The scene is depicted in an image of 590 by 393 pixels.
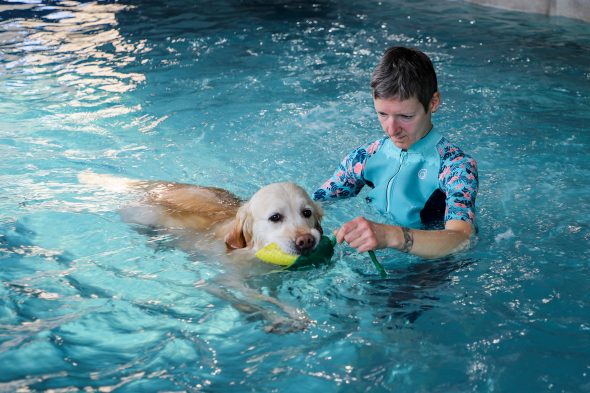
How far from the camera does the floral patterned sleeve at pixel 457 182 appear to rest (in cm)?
407

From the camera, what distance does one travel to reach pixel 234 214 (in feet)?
16.9

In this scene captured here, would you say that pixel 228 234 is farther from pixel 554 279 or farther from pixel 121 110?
pixel 121 110

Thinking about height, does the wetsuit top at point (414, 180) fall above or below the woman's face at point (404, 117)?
below

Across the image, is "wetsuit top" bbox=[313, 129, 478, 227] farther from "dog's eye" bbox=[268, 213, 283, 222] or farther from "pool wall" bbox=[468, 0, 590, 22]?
"pool wall" bbox=[468, 0, 590, 22]

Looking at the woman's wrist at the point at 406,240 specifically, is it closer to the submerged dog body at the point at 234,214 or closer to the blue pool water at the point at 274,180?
the blue pool water at the point at 274,180

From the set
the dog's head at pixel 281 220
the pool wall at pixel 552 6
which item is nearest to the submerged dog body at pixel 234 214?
the dog's head at pixel 281 220

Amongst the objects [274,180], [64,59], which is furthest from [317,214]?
[64,59]

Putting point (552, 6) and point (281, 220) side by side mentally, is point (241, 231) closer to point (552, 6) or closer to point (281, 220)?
point (281, 220)

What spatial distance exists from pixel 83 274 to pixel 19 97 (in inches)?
201

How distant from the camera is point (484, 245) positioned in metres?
4.74

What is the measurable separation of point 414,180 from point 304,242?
932mm

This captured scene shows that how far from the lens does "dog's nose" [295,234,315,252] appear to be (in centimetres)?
412

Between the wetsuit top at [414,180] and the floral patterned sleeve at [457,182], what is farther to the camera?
the wetsuit top at [414,180]

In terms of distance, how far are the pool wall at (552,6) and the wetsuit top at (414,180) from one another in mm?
9657
